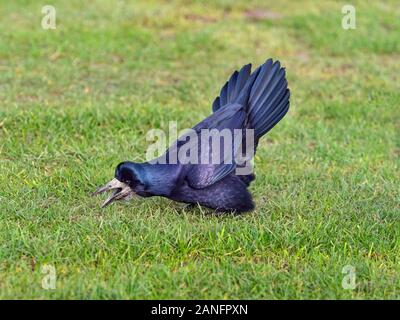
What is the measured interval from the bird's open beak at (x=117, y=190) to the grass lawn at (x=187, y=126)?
113mm

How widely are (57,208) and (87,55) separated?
3.36 m

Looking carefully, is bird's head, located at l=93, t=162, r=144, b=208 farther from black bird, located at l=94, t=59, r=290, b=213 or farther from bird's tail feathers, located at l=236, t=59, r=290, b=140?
bird's tail feathers, located at l=236, t=59, r=290, b=140

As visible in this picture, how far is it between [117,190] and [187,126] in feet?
6.14

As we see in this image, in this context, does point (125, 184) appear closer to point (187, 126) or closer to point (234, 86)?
point (234, 86)

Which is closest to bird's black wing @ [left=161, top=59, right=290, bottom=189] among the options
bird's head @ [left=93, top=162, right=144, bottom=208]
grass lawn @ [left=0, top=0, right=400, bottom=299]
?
bird's head @ [left=93, top=162, right=144, bottom=208]

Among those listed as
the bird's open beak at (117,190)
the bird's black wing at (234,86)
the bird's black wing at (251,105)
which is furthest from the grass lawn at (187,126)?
the bird's black wing at (234,86)

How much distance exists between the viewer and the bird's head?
4.69m

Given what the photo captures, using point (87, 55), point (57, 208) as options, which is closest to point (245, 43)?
point (87, 55)

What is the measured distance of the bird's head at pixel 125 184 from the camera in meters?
4.69

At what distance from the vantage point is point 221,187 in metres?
4.90

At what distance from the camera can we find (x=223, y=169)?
4855 millimetres

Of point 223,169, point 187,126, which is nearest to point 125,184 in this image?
point 223,169

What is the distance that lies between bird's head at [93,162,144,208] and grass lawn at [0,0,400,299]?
0.12 meters

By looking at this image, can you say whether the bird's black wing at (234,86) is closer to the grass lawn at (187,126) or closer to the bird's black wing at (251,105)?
the bird's black wing at (251,105)
